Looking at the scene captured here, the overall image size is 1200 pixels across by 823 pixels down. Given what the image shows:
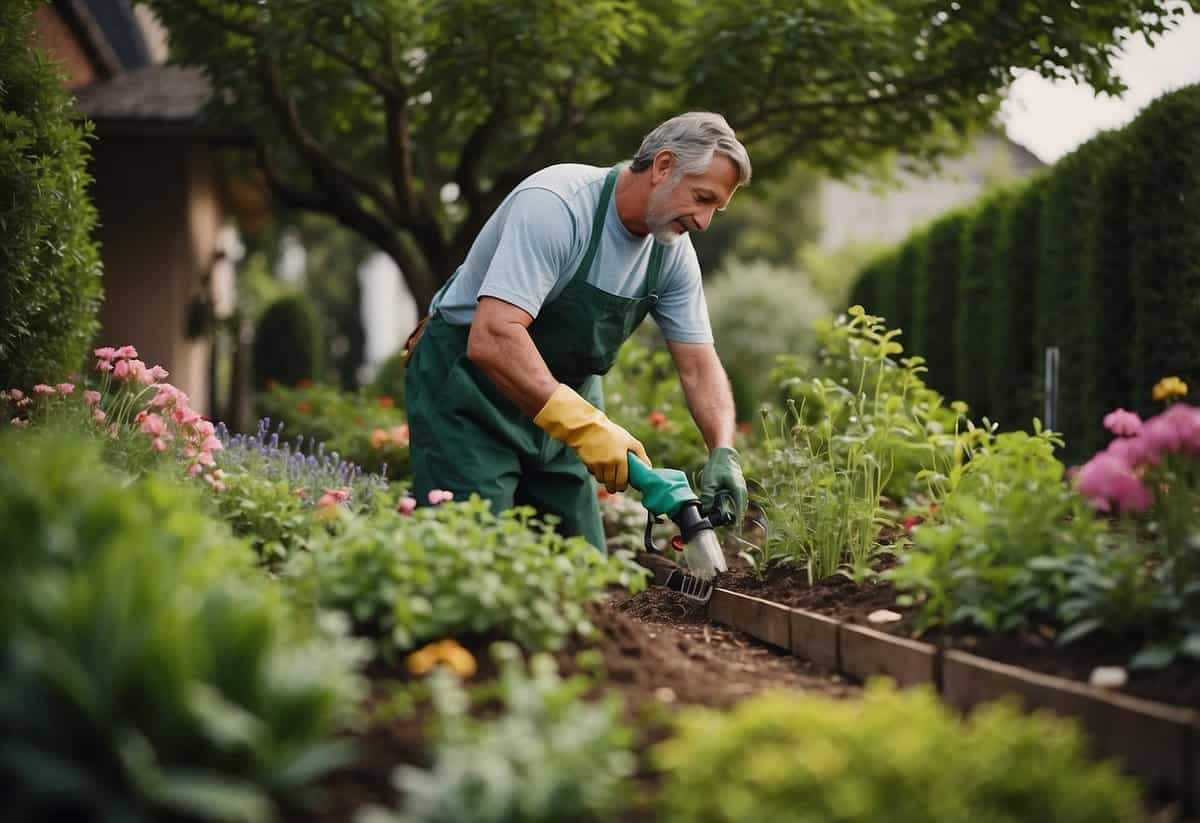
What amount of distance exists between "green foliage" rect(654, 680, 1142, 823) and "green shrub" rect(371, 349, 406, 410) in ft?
25.1

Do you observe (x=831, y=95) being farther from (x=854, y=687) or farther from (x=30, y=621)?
(x=30, y=621)

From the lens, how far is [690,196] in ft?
10.0

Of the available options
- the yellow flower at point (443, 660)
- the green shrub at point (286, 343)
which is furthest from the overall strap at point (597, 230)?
the green shrub at point (286, 343)

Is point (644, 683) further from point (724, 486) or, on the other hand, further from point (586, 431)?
point (724, 486)

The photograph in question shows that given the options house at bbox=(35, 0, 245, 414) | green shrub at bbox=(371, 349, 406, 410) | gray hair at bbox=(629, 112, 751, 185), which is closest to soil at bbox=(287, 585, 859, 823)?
gray hair at bbox=(629, 112, 751, 185)

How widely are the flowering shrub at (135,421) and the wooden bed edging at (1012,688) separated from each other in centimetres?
162

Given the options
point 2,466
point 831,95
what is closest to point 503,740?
point 2,466

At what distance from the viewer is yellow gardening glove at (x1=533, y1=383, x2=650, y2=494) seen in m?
2.95

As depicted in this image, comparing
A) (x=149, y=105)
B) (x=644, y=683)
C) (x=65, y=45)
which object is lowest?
(x=644, y=683)

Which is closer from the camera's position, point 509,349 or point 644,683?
point 644,683

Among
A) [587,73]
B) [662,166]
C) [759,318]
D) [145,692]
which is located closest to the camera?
[145,692]

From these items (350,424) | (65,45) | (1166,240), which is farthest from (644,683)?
(65,45)

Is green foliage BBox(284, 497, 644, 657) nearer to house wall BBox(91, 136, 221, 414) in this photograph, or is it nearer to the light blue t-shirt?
the light blue t-shirt

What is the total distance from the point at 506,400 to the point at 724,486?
2.23ft
